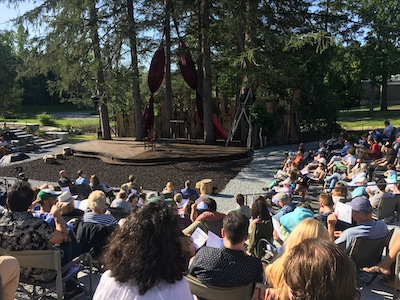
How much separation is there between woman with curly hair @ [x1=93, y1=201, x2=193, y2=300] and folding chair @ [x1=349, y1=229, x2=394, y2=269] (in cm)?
275

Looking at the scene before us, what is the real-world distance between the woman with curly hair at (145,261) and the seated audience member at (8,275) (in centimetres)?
99

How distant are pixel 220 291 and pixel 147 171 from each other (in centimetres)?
1053

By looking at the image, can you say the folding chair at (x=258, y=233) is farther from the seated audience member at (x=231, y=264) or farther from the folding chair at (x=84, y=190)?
the folding chair at (x=84, y=190)

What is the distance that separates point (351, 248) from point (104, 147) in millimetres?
14422

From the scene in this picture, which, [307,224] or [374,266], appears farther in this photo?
[374,266]

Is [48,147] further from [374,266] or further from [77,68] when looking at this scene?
[374,266]

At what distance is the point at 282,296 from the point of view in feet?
6.99

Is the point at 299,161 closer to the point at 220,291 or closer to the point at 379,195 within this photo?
the point at 379,195

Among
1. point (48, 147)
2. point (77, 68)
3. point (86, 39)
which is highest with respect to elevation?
point (86, 39)

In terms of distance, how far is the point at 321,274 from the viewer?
181 cm

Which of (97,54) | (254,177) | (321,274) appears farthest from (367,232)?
(97,54)

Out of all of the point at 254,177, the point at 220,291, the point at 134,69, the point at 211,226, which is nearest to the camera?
the point at 220,291

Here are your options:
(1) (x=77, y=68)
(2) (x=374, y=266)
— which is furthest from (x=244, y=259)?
(1) (x=77, y=68)

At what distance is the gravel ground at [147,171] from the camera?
12.4 meters
